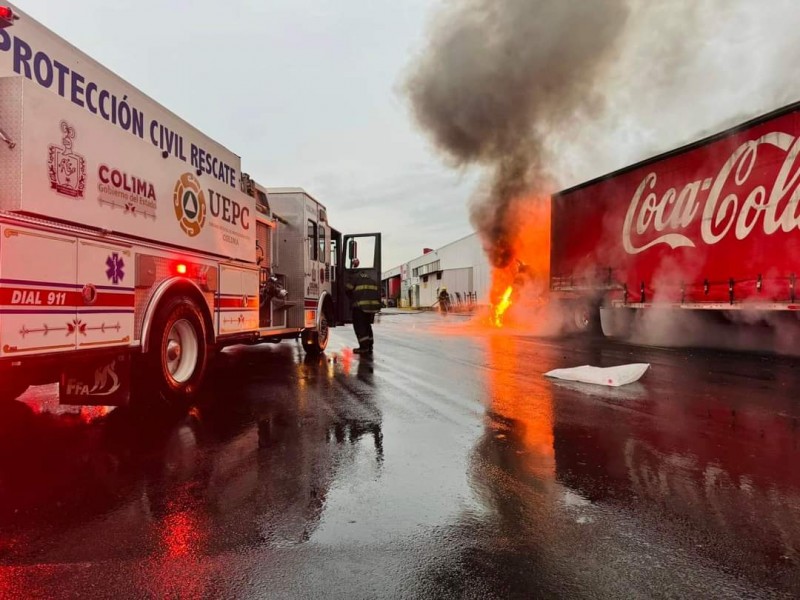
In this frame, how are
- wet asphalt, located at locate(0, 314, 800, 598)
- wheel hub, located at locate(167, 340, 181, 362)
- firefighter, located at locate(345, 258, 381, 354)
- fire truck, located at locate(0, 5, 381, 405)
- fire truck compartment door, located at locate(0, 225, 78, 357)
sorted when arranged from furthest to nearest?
1. firefighter, located at locate(345, 258, 381, 354)
2. wheel hub, located at locate(167, 340, 181, 362)
3. fire truck, located at locate(0, 5, 381, 405)
4. fire truck compartment door, located at locate(0, 225, 78, 357)
5. wet asphalt, located at locate(0, 314, 800, 598)

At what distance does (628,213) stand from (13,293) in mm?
11929

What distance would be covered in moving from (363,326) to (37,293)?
24.2 ft

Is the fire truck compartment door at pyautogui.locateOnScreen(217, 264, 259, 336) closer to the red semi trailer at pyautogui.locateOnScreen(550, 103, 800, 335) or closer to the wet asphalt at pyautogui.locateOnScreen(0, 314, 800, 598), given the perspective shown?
the wet asphalt at pyautogui.locateOnScreen(0, 314, 800, 598)

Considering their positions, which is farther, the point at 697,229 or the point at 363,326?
the point at 363,326

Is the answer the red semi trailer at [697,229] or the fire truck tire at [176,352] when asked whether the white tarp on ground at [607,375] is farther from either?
the fire truck tire at [176,352]

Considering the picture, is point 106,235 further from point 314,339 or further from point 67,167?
point 314,339

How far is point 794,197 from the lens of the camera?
8086 mm

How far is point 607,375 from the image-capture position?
684cm

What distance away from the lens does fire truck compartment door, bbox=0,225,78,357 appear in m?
3.37

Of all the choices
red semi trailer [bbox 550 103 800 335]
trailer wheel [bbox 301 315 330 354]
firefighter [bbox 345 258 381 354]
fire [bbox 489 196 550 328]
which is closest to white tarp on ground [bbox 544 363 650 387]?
red semi trailer [bbox 550 103 800 335]

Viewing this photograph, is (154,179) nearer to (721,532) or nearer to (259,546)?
(259,546)

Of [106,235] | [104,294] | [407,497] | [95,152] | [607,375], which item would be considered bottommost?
[407,497]

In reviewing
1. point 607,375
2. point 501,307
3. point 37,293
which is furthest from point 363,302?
point 501,307

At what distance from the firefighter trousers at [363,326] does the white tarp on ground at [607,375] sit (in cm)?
444
